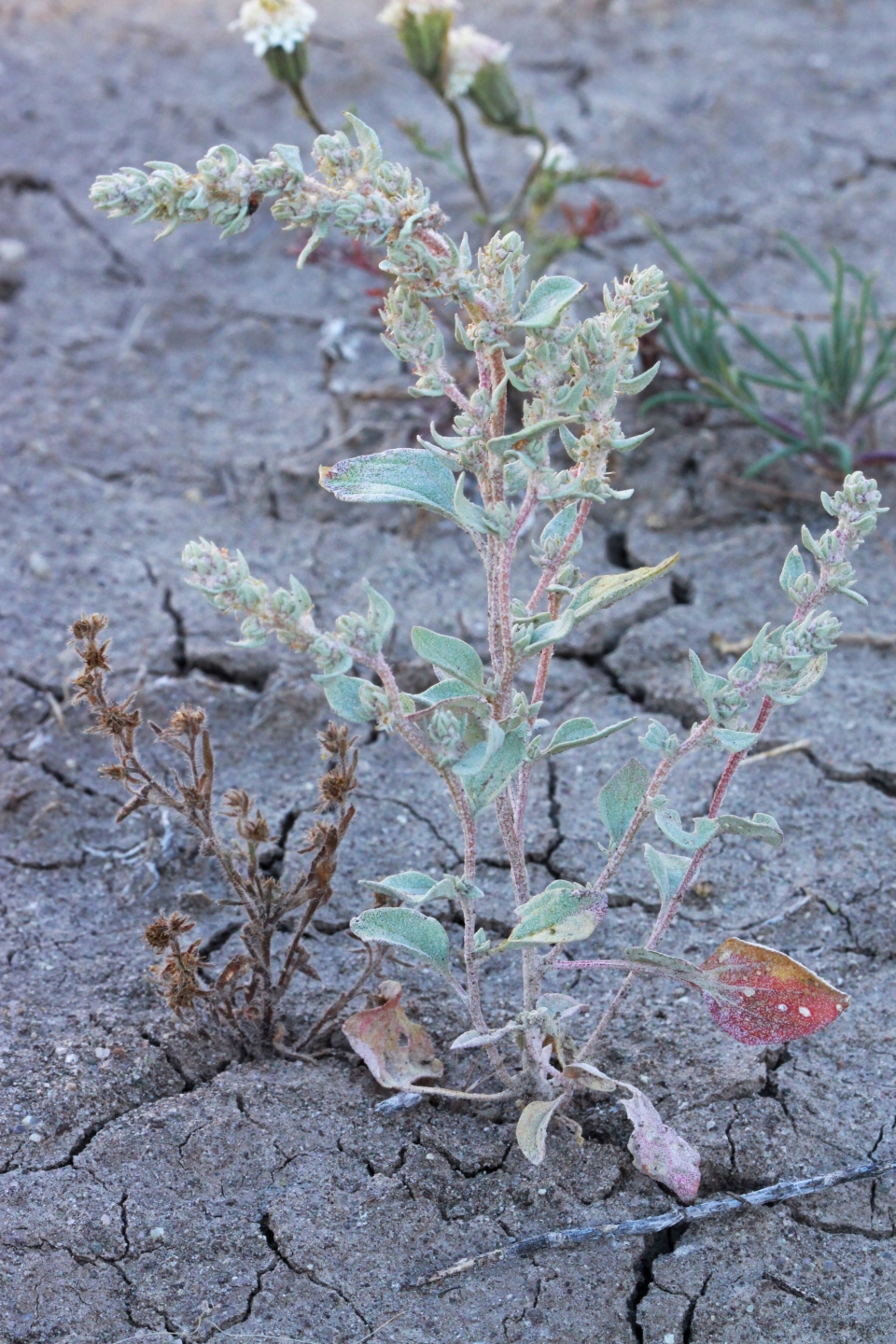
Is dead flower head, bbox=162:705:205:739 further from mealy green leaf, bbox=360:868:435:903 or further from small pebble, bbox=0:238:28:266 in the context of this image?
small pebble, bbox=0:238:28:266

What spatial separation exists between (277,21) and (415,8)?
12.5 inches

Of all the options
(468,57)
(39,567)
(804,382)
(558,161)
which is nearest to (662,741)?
(804,382)

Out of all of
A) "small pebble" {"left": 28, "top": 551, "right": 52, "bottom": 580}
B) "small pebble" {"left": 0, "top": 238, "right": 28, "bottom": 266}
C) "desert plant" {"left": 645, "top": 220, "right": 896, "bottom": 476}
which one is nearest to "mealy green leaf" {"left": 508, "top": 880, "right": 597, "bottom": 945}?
"desert plant" {"left": 645, "top": 220, "right": 896, "bottom": 476}

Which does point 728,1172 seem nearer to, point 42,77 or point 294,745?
point 294,745

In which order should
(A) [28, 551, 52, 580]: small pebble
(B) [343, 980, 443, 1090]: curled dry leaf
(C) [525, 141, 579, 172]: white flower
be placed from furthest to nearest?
(C) [525, 141, 579, 172]: white flower, (A) [28, 551, 52, 580]: small pebble, (B) [343, 980, 443, 1090]: curled dry leaf

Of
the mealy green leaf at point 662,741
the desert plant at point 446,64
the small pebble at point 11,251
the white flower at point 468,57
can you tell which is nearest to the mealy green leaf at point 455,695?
the mealy green leaf at point 662,741

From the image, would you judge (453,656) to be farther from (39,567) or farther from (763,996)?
(39,567)

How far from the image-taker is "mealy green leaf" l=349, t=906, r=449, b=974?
152 cm

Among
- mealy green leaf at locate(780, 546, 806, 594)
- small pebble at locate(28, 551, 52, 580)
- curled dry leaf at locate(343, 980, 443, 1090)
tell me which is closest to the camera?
mealy green leaf at locate(780, 546, 806, 594)

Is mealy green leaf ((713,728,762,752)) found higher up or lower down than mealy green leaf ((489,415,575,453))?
lower down

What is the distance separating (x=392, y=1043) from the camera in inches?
66.9

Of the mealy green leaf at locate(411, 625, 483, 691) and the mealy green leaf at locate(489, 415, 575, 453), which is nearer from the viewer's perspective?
the mealy green leaf at locate(489, 415, 575, 453)

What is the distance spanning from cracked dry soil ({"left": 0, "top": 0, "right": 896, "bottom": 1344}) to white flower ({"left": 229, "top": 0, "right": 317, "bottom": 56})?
78 centimetres

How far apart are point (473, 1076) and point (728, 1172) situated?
361 mm
